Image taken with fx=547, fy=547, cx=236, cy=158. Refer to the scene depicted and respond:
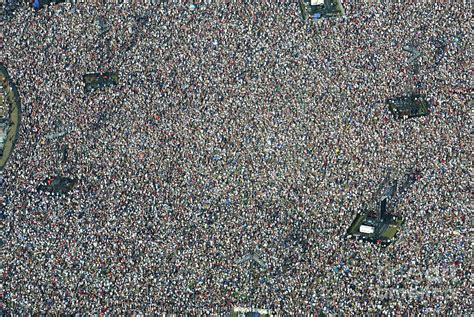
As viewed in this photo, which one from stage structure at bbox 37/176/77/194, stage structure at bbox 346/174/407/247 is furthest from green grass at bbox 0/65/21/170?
stage structure at bbox 346/174/407/247

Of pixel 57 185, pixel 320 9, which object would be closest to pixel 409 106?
pixel 320 9

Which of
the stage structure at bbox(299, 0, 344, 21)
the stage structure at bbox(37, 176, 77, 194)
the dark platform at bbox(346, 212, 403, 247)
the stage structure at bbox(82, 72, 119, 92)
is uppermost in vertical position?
the stage structure at bbox(299, 0, 344, 21)

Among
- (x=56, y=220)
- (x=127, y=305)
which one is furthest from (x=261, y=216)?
(x=56, y=220)

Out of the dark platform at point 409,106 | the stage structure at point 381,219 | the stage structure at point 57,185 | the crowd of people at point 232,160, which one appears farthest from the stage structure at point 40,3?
the stage structure at point 381,219

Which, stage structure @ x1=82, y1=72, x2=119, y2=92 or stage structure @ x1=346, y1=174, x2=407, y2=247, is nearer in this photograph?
stage structure @ x1=346, y1=174, x2=407, y2=247

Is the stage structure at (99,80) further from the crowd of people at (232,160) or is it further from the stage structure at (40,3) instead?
the stage structure at (40,3)

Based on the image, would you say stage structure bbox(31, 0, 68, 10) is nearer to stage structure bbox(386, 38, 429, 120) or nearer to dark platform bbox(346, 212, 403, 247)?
stage structure bbox(386, 38, 429, 120)
